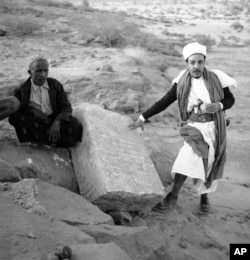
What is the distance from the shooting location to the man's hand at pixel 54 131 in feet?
12.7

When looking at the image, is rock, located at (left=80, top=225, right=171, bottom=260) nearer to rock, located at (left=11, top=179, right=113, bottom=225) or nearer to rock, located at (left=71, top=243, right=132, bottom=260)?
rock, located at (left=11, top=179, right=113, bottom=225)

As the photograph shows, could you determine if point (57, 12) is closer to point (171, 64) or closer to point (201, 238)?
point (171, 64)

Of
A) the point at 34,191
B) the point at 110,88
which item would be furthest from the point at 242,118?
the point at 34,191

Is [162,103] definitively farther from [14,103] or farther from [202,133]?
[14,103]

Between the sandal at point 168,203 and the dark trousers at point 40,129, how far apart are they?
1.07 m

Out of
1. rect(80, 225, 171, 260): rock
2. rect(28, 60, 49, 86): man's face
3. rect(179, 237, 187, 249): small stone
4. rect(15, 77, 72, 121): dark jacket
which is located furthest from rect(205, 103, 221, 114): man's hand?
rect(28, 60, 49, 86): man's face

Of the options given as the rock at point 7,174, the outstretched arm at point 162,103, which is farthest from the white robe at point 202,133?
the rock at point 7,174

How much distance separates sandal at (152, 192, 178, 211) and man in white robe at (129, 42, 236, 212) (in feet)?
0.12

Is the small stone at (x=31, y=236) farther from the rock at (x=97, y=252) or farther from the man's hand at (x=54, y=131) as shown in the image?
the man's hand at (x=54, y=131)

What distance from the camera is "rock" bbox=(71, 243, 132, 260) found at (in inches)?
87.1

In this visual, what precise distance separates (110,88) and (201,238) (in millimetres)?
4020

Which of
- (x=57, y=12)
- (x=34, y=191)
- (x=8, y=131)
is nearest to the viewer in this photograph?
(x=34, y=191)

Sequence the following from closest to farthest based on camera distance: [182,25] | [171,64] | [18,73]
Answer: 1. [18,73]
2. [171,64]
3. [182,25]

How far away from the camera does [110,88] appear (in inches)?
287
